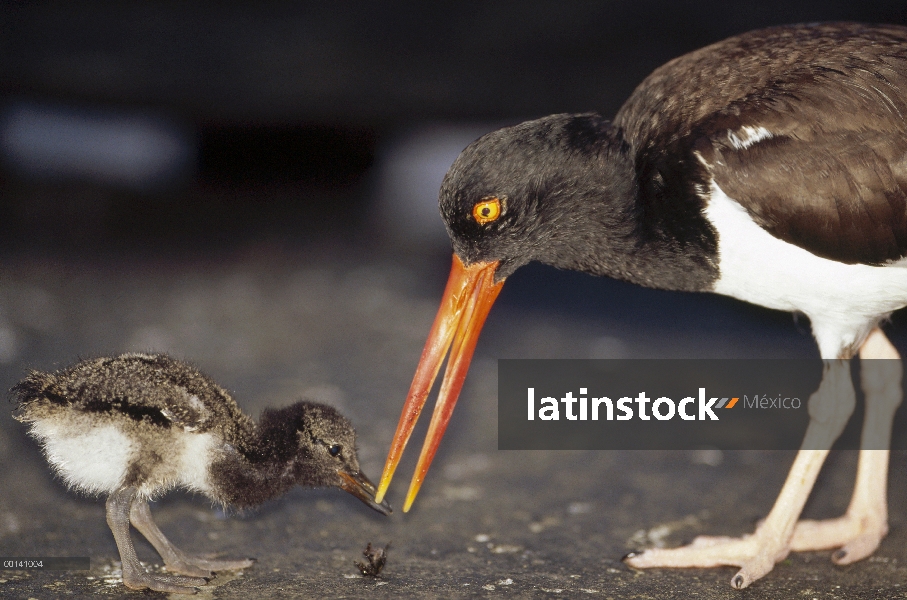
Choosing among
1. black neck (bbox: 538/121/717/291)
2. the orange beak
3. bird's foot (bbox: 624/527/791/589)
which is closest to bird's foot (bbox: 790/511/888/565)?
bird's foot (bbox: 624/527/791/589)

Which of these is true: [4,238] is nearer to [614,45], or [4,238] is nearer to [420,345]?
[420,345]

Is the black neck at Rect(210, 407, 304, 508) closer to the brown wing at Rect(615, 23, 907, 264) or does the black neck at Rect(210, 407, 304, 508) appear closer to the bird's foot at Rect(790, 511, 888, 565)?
the brown wing at Rect(615, 23, 907, 264)

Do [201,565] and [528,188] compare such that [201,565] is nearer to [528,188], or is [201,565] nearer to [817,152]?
[528,188]

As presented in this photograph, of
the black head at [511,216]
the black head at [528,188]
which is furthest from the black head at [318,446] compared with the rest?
the black head at [528,188]

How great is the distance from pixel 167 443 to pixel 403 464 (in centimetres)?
161

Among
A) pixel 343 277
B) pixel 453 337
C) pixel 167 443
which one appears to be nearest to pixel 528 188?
pixel 453 337

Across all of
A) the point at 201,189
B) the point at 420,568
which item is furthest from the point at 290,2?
the point at 420,568

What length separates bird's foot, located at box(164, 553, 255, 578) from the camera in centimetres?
314

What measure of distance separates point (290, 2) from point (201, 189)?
2284mm

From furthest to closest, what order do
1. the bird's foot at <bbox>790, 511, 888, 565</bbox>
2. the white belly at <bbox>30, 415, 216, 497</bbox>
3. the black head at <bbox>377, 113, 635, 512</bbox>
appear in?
the bird's foot at <bbox>790, 511, 888, 565</bbox> → the black head at <bbox>377, 113, 635, 512</bbox> → the white belly at <bbox>30, 415, 216, 497</bbox>

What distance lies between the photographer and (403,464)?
4.46 meters

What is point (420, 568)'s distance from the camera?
3.39 meters

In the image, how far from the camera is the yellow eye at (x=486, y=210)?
11.1 ft

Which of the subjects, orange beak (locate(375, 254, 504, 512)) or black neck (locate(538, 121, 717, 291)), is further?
orange beak (locate(375, 254, 504, 512))
